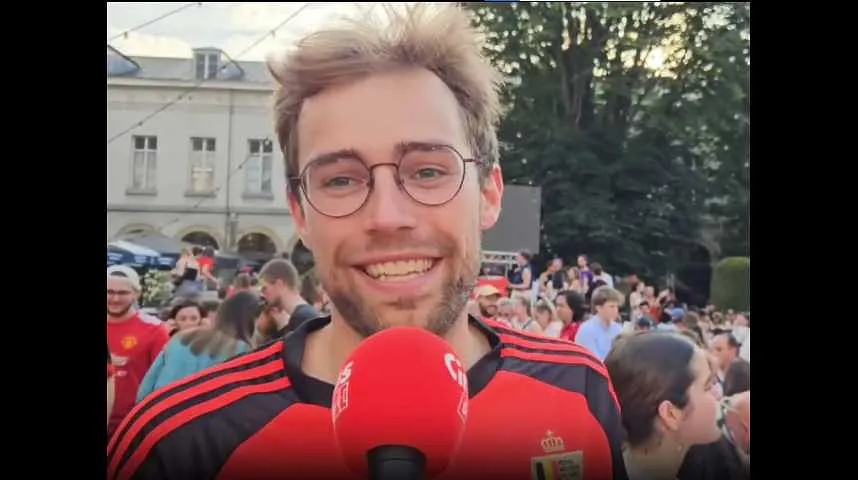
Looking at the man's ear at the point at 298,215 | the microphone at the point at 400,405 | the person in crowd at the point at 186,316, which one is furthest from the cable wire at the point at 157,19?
the microphone at the point at 400,405

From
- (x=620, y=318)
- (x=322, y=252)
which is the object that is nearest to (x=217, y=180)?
(x=322, y=252)

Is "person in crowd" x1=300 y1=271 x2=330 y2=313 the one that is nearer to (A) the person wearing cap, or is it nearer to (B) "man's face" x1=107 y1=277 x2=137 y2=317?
(A) the person wearing cap

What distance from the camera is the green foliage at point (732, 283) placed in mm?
2316

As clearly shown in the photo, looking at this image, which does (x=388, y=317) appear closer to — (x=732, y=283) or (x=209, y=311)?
(x=209, y=311)

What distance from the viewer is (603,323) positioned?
2.29m

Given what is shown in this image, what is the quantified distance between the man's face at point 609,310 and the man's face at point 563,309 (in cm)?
8

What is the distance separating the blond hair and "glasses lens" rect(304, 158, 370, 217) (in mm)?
89

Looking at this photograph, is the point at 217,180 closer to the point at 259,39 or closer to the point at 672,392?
the point at 259,39

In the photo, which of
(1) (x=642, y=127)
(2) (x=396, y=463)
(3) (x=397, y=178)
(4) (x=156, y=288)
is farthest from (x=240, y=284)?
(1) (x=642, y=127)

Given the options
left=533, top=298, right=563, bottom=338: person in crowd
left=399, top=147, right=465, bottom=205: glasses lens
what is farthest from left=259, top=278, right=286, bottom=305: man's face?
left=533, top=298, right=563, bottom=338: person in crowd

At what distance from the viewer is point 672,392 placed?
2291 millimetres

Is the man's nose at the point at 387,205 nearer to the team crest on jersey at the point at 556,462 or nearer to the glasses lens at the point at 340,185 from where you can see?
the glasses lens at the point at 340,185

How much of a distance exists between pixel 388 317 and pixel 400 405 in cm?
32
